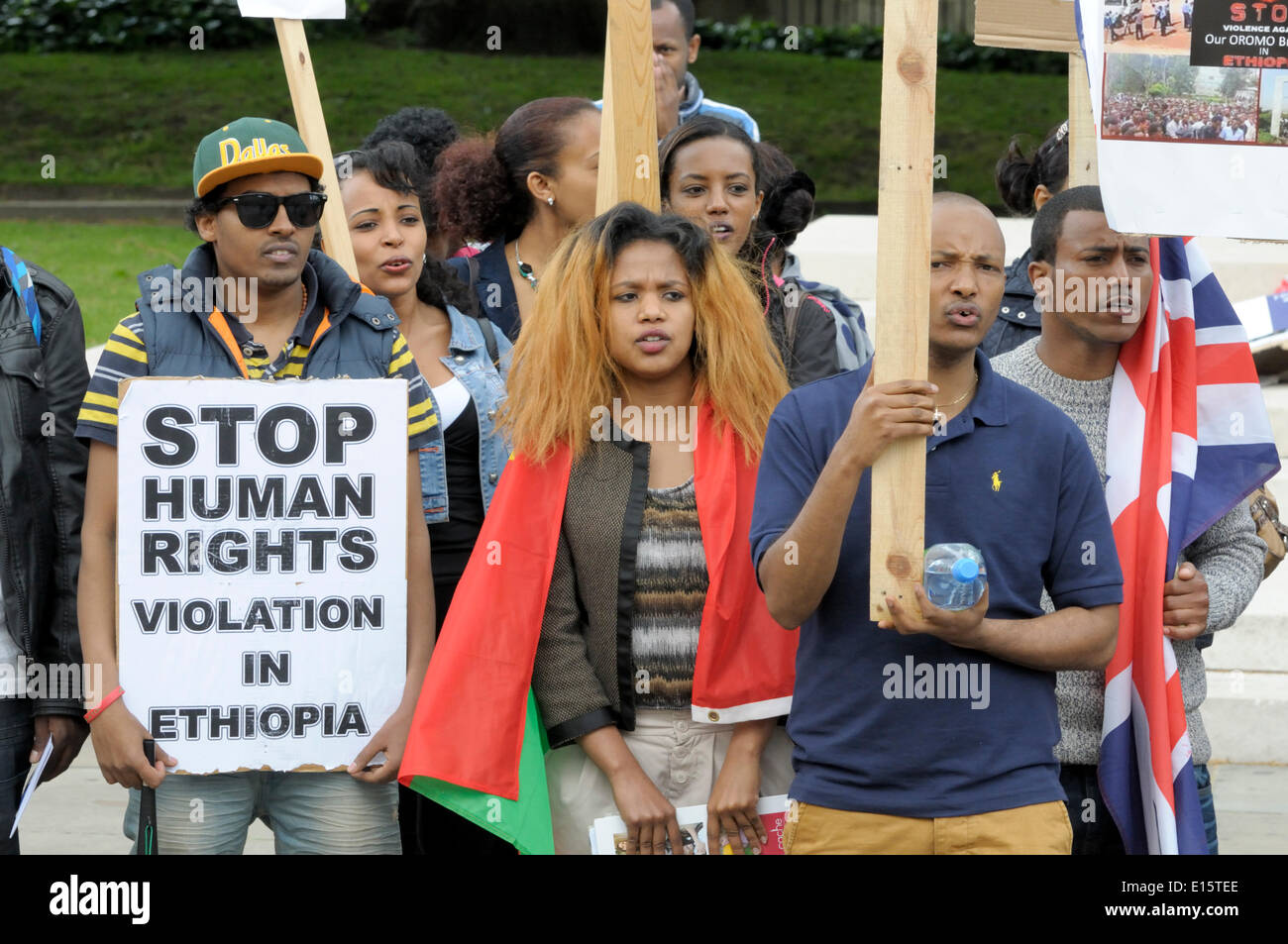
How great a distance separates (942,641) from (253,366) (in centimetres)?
160

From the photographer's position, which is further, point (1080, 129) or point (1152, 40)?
point (1080, 129)

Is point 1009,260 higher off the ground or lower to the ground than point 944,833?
higher

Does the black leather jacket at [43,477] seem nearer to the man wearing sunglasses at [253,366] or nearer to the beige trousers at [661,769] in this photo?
the man wearing sunglasses at [253,366]

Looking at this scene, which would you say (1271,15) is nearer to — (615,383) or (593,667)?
(615,383)

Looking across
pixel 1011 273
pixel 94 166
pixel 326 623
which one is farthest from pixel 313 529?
pixel 94 166

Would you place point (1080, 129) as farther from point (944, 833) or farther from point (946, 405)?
point (944, 833)

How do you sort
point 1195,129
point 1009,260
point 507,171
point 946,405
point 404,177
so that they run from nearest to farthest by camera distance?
1. point 1195,129
2. point 946,405
3. point 404,177
4. point 507,171
5. point 1009,260

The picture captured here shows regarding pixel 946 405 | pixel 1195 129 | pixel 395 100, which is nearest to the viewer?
pixel 1195 129

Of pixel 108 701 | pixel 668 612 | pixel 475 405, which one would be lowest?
pixel 108 701

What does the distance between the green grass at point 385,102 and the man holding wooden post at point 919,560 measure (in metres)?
13.5

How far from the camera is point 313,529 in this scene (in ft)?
11.6

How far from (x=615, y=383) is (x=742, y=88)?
17.4 m

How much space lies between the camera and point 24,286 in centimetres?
379

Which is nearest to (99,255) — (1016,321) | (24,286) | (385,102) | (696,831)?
(385,102)
